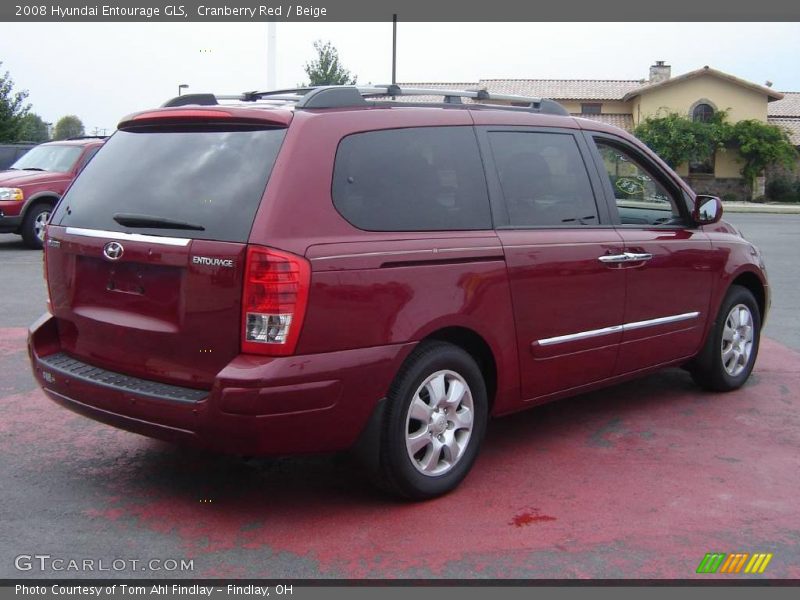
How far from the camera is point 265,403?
3676 mm

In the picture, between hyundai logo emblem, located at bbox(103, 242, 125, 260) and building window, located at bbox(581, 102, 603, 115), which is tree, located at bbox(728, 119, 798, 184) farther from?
hyundai logo emblem, located at bbox(103, 242, 125, 260)

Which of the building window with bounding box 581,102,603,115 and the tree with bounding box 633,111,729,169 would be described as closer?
the tree with bounding box 633,111,729,169

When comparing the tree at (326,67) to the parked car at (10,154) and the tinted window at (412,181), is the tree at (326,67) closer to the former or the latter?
the parked car at (10,154)

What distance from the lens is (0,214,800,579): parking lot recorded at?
3.69 m

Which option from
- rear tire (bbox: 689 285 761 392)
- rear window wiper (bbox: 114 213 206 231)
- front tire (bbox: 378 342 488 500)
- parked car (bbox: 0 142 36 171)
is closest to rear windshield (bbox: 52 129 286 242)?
rear window wiper (bbox: 114 213 206 231)

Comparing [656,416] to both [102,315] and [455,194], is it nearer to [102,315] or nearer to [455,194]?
[455,194]

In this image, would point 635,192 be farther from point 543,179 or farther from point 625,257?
point 543,179

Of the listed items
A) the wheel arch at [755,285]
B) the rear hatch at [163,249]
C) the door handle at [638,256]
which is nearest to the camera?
the rear hatch at [163,249]

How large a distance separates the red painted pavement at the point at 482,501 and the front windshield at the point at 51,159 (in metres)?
10.2

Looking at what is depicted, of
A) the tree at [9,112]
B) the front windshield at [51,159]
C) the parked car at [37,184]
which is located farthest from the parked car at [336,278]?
the tree at [9,112]

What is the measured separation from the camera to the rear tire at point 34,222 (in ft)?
48.3

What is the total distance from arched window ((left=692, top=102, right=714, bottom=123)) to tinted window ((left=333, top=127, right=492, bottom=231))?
146 feet

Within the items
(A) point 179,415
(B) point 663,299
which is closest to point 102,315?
(A) point 179,415

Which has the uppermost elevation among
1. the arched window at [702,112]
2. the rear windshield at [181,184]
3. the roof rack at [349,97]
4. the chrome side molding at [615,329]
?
the arched window at [702,112]
